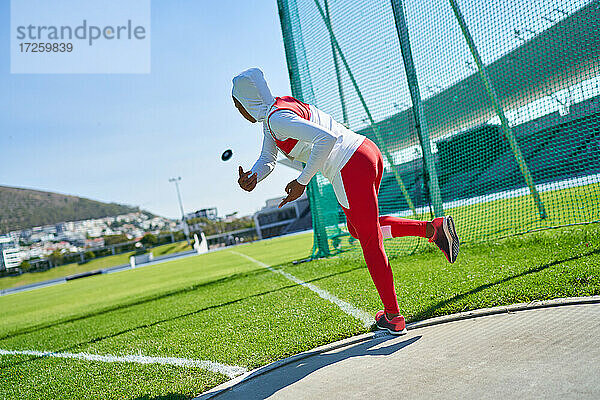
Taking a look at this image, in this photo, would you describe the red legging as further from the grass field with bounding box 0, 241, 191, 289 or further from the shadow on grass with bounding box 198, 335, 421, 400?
the grass field with bounding box 0, 241, 191, 289

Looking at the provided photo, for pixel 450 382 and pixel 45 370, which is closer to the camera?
pixel 450 382

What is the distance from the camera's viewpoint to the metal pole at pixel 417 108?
19.5 feet

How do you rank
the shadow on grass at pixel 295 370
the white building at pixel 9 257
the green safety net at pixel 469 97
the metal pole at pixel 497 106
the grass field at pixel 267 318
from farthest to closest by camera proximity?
the white building at pixel 9 257, the metal pole at pixel 497 106, the green safety net at pixel 469 97, the grass field at pixel 267 318, the shadow on grass at pixel 295 370

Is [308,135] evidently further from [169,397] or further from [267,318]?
[267,318]

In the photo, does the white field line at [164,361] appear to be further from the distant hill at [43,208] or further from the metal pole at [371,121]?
the distant hill at [43,208]

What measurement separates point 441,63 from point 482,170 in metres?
1.68

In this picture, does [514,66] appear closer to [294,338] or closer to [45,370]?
[294,338]

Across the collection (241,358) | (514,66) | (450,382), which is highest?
(514,66)

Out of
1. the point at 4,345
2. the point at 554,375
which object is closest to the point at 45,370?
the point at 4,345

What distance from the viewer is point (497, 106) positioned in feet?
19.7

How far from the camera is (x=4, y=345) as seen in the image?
5621 mm

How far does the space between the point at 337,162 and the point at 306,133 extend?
293mm

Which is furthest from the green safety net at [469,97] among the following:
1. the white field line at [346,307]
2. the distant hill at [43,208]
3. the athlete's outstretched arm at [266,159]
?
Answer: the distant hill at [43,208]

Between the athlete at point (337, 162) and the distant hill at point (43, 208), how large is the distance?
175 m
